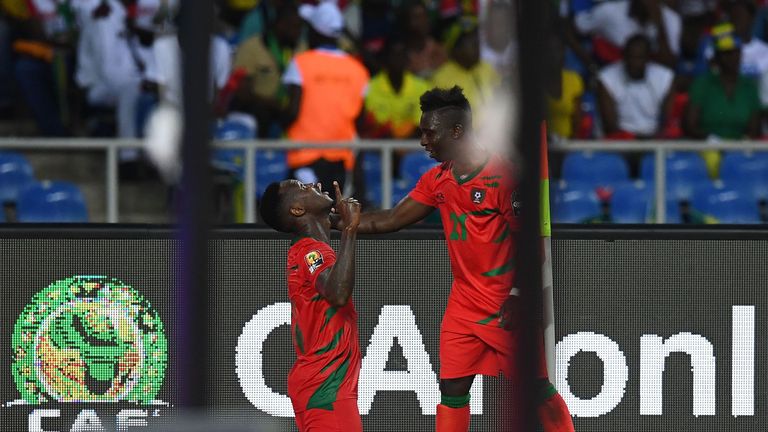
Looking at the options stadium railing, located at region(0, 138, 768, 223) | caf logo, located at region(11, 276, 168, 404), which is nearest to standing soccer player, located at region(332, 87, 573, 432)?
caf logo, located at region(11, 276, 168, 404)

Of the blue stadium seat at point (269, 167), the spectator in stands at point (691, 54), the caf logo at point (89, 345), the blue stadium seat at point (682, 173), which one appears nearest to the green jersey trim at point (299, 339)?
the caf logo at point (89, 345)

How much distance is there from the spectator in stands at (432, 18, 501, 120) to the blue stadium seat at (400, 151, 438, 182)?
569 millimetres

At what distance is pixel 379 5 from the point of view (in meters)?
11.2

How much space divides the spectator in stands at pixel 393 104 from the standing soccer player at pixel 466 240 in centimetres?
364

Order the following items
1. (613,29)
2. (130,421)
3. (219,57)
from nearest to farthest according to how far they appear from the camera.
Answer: (130,421) → (219,57) → (613,29)

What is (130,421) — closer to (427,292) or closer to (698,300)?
(427,292)

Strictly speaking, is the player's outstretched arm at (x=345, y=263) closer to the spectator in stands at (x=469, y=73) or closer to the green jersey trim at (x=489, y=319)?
the green jersey trim at (x=489, y=319)

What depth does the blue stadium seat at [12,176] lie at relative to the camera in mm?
9203

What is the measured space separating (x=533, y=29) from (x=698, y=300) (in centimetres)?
421

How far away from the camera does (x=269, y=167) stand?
9430mm

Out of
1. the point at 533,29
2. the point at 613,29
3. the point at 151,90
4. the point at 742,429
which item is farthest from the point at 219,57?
the point at 533,29

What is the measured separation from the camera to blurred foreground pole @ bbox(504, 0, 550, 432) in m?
2.59

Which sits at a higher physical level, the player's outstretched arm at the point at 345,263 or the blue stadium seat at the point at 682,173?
the blue stadium seat at the point at 682,173

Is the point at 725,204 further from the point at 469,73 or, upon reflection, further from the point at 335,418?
the point at 335,418
